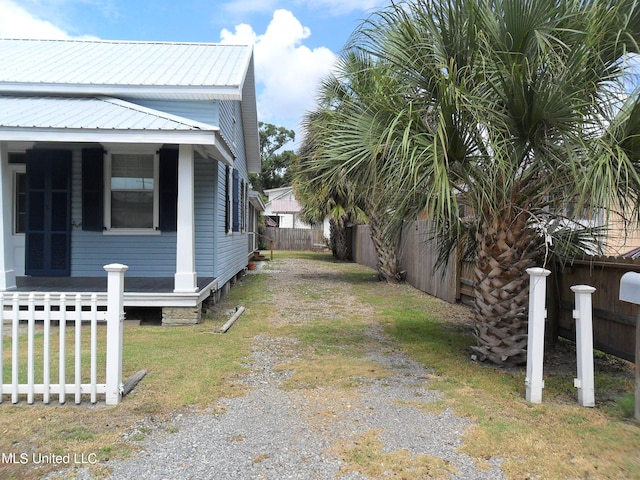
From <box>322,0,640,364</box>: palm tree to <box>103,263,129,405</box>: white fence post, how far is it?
100.0 inches

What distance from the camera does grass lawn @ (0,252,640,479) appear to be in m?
3.35

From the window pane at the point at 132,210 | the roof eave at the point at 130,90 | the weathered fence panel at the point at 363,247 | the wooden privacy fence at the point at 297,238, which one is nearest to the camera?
the roof eave at the point at 130,90

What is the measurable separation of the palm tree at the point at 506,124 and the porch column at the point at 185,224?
325 cm

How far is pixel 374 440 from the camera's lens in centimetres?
361

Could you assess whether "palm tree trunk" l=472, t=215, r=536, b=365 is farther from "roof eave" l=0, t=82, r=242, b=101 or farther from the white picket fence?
"roof eave" l=0, t=82, r=242, b=101

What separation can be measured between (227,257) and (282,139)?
4659cm

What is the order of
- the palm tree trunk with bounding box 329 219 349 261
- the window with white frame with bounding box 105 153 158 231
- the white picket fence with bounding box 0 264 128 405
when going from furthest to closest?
the palm tree trunk with bounding box 329 219 349 261, the window with white frame with bounding box 105 153 158 231, the white picket fence with bounding box 0 264 128 405

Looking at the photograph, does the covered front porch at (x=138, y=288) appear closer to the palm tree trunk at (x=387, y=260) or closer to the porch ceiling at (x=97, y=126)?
the porch ceiling at (x=97, y=126)

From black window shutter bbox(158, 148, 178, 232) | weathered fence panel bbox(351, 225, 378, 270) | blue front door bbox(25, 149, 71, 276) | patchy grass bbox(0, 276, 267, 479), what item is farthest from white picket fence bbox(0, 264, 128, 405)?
weathered fence panel bbox(351, 225, 378, 270)

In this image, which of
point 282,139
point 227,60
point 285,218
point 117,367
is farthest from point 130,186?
point 282,139

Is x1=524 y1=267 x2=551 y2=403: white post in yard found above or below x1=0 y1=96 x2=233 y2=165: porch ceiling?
below

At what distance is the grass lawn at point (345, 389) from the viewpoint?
3352mm

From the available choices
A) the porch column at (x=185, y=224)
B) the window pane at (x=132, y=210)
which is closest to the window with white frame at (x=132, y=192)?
the window pane at (x=132, y=210)

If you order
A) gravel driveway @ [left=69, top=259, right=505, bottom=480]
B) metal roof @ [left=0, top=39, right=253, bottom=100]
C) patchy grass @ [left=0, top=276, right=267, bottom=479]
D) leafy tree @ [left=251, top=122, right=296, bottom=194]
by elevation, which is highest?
leafy tree @ [left=251, top=122, right=296, bottom=194]
